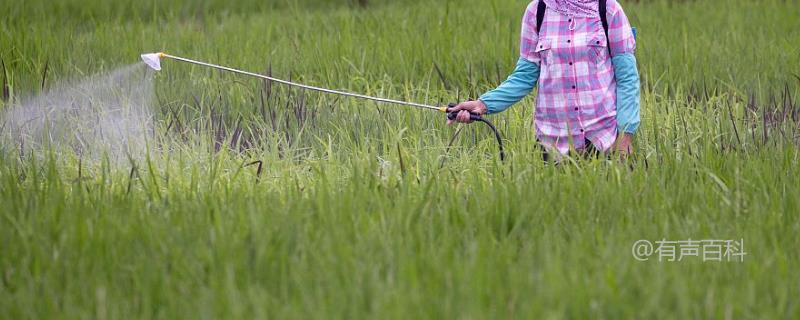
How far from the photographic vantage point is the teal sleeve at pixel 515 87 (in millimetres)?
3717

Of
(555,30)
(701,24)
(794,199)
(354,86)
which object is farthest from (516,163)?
(701,24)

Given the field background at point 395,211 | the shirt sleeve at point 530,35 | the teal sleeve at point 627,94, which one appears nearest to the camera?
the field background at point 395,211

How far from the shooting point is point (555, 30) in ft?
11.9

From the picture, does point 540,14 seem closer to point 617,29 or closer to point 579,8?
point 579,8

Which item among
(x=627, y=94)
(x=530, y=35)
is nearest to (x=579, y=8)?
(x=530, y=35)

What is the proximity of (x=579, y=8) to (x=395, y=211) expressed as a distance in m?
1.09

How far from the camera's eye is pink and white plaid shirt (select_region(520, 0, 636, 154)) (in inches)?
141

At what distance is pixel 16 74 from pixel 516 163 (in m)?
3.09

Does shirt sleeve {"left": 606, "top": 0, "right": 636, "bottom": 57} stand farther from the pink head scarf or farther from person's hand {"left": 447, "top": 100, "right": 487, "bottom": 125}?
person's hand {"left": 447, "top": 100, "right": 487, "bottom": 125}

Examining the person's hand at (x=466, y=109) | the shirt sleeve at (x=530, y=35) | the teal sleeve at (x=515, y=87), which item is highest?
the shirt sleeve at (x=530, y=35)

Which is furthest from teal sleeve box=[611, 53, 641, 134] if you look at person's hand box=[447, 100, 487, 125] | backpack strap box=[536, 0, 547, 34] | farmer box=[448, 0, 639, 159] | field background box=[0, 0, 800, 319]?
person's hand box=[447, 100, 487, 125]

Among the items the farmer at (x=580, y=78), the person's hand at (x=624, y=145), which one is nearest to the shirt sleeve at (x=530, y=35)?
the farmer at (x=580, y=78)

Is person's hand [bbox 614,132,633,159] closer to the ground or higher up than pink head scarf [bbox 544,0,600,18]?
closer to the ground

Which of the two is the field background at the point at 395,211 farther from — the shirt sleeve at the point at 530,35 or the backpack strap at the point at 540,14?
the backpack strap at the point at 540,14
